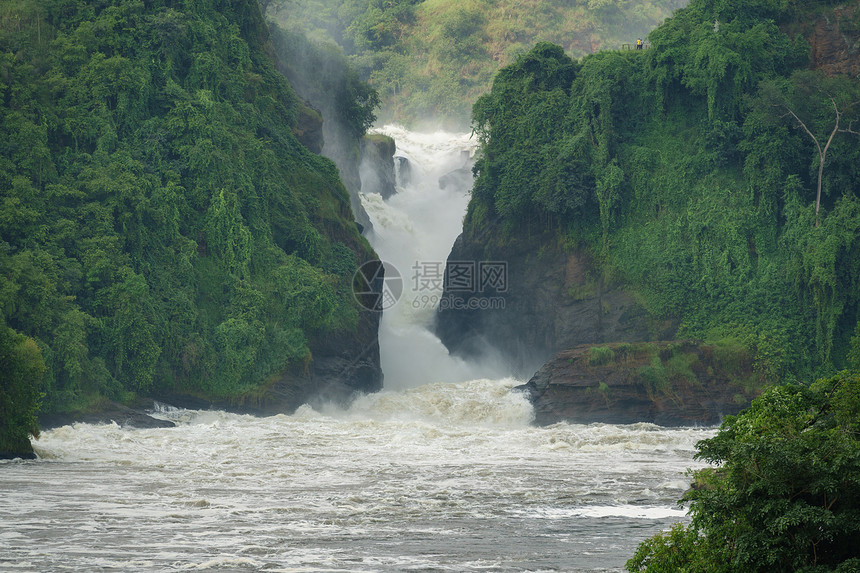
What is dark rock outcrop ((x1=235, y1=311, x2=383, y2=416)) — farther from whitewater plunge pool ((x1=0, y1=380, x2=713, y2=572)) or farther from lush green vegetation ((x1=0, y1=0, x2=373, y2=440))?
whitewater plunge pool ((x1=0, y1=380, x2=713, y2=572))

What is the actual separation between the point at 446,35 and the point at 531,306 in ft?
163

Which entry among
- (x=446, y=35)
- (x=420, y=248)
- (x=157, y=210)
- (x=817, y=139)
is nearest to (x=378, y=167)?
(x=420, y=248)

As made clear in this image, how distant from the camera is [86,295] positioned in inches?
1420

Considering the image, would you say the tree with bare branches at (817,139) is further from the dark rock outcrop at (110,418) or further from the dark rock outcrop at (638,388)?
the dark rock outcrop at (110,418)

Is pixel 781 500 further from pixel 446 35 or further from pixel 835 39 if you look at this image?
pixel 446 35

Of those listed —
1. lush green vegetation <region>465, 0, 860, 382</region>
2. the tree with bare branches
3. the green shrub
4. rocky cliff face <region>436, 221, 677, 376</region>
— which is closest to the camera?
the green shrub

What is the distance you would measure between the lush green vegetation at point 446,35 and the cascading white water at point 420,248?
2608 cm

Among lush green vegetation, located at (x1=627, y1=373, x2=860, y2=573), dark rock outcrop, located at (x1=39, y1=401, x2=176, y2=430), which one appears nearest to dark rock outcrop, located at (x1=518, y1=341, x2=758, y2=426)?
dark rock outcrop, located at (x1=39, y1=401, x2=176, y2=430)

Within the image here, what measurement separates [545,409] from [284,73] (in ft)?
73.3

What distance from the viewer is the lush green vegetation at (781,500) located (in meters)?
10.8

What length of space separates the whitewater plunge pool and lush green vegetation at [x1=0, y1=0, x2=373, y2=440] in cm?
277

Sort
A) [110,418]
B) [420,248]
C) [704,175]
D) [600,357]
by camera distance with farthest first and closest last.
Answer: [420,248] < [704,175] < [600,357] < [110,418]

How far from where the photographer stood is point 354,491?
23.1 meters

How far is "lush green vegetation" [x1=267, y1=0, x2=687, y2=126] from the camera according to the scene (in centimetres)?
9050
